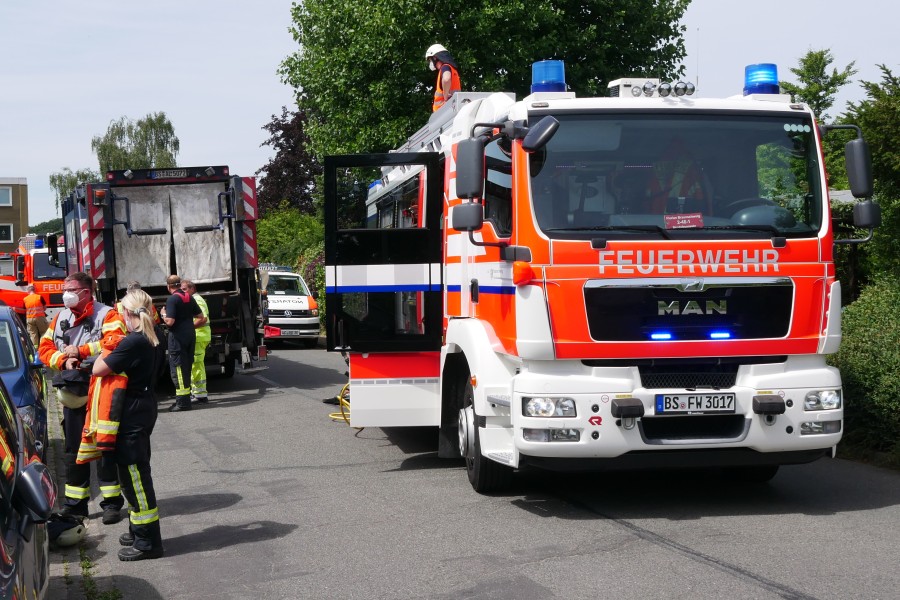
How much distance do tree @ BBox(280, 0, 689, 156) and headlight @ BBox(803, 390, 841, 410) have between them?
54.8 ft

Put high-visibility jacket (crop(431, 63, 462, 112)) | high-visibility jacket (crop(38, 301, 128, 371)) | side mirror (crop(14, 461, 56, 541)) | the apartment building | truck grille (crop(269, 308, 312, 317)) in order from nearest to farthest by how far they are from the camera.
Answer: side mirror (crop(14, 461, 56, 541)) → high-visibility jacket (crop(38, 301, 128, 371)) → high-visibility jacket (crop(431, 63, 462, 112)) → truck grille (crop(269, 308, 312, 317)) → the apartment building

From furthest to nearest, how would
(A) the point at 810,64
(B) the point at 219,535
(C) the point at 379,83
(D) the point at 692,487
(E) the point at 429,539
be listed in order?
(A) the point at 810,64 → (C) the point at 379,83 → (D) the point at 692,487 → (B) the point at 219,535 → (E) the point at 429,539

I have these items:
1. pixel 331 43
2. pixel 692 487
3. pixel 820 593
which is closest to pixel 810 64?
pixel 331 43

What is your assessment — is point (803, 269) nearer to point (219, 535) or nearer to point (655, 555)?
point (655, 555)

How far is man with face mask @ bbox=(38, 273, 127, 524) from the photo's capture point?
793 centimetres

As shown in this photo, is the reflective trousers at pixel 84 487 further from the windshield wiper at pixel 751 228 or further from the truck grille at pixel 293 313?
the truck grille at pixel 293 313

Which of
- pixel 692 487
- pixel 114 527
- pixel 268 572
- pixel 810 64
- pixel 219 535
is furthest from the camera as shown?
pixel 810 64

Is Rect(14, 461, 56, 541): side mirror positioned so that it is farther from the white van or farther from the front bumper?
the white van

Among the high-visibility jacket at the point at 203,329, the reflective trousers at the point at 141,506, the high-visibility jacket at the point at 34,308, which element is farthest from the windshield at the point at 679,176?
the high-visibility jacket at the point at 34,308

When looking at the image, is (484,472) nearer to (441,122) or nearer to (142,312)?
(142,312)

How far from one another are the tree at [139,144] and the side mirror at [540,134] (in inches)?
2487

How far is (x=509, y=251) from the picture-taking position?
292 inches

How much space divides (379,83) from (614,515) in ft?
59.1

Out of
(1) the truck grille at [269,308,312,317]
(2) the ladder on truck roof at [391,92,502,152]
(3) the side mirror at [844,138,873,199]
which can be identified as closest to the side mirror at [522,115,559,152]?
(2) the ladder on truck roof at [391,92,502,152]
